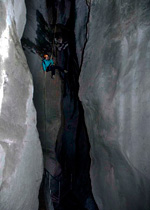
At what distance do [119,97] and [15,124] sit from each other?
1978 mm

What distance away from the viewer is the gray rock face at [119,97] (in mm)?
2576

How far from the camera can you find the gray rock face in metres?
2.58

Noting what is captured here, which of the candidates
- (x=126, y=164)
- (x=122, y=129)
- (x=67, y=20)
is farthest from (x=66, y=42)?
(x=126, y=164)

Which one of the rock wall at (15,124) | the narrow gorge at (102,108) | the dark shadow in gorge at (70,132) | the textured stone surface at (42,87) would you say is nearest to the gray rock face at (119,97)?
the narrow gorge at (102,108)

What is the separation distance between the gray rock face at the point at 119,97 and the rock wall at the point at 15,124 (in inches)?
57.7

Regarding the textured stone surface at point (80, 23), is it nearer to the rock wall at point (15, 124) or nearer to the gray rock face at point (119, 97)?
the gray rock face at point (119, 97)

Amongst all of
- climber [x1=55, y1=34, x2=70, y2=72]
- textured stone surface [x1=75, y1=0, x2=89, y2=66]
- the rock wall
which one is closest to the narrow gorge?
the rock wall

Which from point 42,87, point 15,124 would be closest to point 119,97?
point 15,124

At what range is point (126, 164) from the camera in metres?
2.92

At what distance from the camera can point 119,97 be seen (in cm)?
286

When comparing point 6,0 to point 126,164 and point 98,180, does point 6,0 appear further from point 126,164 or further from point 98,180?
point 98,180

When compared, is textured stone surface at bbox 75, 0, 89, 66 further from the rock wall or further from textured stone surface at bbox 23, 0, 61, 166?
the rock wall

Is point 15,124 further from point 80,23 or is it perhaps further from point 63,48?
point 63,48

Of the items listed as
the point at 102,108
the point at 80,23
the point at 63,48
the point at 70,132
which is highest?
the point at 80,23
